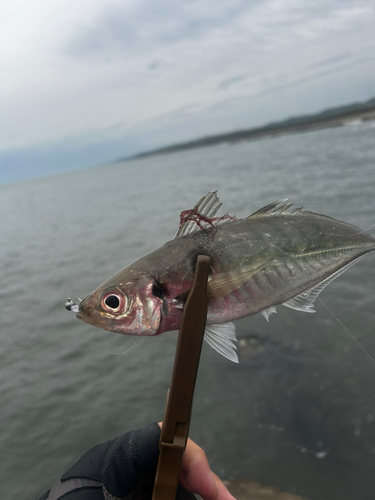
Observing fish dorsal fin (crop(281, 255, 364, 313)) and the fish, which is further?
fish dorsal fin (crop(281, 255, 364, 313))

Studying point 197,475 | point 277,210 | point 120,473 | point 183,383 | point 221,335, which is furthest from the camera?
point 197,475

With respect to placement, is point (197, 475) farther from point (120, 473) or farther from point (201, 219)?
point (201, 219)

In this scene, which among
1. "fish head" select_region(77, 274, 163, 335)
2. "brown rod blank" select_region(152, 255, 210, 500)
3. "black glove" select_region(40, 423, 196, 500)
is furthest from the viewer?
"black glove" select_region(40, 423, 196, 500)

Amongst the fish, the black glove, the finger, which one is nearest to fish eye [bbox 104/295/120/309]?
the fish

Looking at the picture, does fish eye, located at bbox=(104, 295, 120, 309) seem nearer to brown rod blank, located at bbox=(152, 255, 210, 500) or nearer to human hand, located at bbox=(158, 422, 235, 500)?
brown rod blank, located at bbox=(152, 255, 210, 500)

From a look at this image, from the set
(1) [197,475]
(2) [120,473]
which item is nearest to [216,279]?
(2) [120,473]

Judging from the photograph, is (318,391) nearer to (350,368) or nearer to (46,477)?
(350,368)

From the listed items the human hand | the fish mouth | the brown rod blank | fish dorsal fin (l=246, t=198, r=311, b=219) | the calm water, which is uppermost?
fish dorsal fin (l=246, t=198, r=311, b=219)
